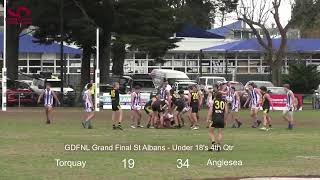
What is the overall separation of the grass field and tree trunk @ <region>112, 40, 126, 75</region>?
23.5m

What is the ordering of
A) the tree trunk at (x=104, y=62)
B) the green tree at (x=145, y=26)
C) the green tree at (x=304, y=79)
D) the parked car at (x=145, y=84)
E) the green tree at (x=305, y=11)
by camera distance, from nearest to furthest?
the parked car at (x=145, y=84), the green tree at (x=145, y=26), the tree trunk at (x=104, y=62), the green tree at (x=304, y=79), the green tree at (x=305, y=11)

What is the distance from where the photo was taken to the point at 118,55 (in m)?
57.6

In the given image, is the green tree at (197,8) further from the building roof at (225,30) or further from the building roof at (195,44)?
the building roof at (225,30)

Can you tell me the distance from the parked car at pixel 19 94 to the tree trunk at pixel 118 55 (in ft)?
29.6

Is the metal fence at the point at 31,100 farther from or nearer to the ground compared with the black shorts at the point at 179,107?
nearer to the ground

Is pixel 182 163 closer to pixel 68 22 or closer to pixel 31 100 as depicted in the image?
pixel 31 100

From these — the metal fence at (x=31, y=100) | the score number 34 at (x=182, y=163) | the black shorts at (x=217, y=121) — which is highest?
the black shorts at (x=217, y=121)

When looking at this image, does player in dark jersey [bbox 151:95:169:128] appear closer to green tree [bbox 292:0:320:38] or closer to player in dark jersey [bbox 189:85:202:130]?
player in dark jersey [bbox 189:85:202:130]

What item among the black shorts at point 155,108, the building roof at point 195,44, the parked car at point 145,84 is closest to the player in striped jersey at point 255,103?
the black shorts at point 155,108

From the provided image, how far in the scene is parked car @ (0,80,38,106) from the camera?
1745 inches

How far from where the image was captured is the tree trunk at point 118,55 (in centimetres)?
5222

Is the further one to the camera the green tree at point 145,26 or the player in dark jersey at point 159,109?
the green tree at point 145,26

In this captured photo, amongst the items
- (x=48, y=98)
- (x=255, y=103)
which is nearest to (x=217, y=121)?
(x=255, y=103)

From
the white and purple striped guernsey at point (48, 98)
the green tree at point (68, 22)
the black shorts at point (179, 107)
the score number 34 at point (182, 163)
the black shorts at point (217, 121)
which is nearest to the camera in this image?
the score number 34 at point (182, 163)
